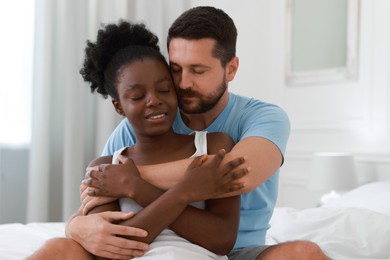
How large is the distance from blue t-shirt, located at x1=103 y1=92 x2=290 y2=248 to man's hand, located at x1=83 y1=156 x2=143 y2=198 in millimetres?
319

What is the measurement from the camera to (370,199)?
7.20ft

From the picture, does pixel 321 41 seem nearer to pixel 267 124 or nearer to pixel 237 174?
pixel 267 124

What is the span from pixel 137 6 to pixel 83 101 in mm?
768

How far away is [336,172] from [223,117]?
1.38 m

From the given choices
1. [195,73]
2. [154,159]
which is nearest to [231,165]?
[154,159]

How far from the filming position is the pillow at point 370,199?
2.09 meters

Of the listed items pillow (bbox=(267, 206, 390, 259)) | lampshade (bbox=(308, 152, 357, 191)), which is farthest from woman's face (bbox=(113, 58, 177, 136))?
lampshade (bbox=(308, 152, 357, 191))

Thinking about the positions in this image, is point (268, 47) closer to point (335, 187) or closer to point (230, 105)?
point (335, 187)

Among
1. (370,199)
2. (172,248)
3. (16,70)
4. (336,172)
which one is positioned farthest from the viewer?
(16,70)

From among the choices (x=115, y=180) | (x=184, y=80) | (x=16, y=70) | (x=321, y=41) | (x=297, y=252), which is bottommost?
(x=297, y=252)

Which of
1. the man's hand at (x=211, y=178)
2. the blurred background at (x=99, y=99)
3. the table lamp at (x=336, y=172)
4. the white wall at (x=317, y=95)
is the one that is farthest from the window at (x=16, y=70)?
the man's hand at (x=211, y=178)

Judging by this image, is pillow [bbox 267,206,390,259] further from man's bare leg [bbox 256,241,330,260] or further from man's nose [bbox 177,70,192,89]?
man's nose [bbox 177,70,192,89]

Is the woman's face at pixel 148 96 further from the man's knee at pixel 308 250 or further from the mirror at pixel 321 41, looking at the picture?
the mirror at pixel 321 41

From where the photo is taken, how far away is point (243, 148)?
3.91ft
